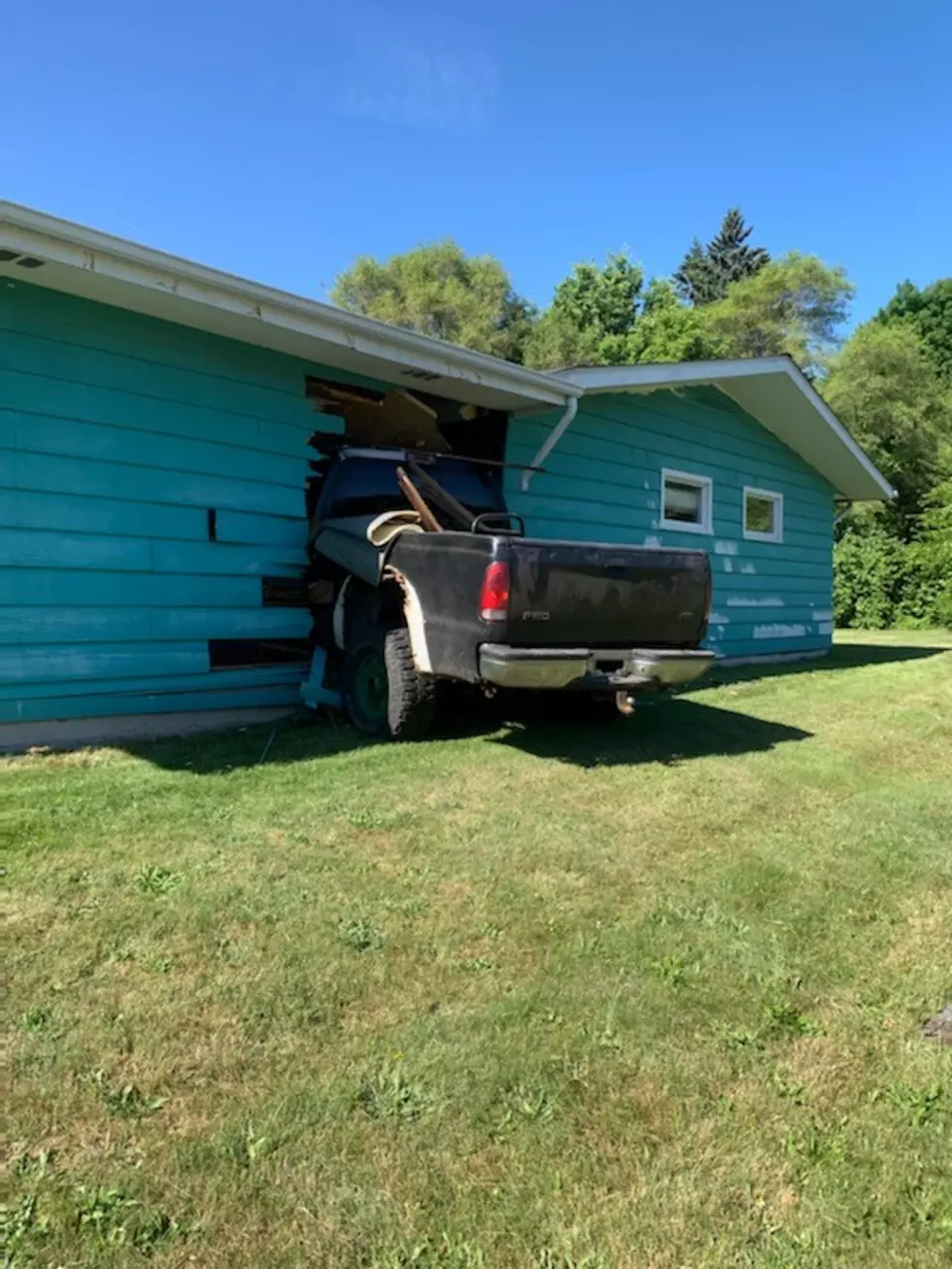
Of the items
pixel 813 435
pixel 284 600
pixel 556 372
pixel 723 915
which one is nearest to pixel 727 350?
pixel 813 435

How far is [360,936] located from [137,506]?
4.04 m

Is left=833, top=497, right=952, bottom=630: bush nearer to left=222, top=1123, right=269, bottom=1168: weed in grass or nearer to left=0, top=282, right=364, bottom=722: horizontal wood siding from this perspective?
left=0, top=282, right=364, bottom=722: horizontal wood siding

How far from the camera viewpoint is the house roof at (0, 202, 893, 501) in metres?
4.89

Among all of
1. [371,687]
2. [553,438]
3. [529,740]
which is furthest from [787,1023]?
[553,438]

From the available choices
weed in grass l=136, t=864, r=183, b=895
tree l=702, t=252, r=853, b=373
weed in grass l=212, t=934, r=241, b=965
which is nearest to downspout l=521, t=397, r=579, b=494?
weed in grass l=136, t=864, r=183, b=895

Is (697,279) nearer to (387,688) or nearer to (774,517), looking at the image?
(774,517)

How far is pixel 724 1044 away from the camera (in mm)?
2533

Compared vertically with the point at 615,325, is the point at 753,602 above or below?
below

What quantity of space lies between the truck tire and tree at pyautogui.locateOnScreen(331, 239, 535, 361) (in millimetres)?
32000

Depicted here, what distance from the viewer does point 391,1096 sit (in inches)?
87.3

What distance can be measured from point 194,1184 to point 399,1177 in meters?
0.44

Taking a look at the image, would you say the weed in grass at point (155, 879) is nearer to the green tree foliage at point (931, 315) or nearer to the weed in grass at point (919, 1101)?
the weed in grass at point (919, 1101)

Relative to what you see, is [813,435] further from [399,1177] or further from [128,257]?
[399,1177]

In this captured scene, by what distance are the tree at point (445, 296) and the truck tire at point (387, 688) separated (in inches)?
1260
